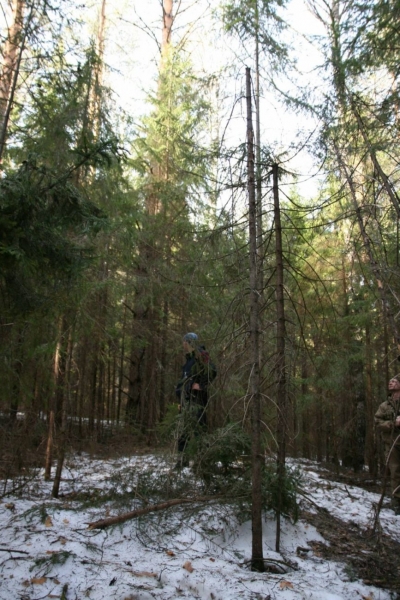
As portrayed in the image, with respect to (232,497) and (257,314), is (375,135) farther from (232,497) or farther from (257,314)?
(232,497)

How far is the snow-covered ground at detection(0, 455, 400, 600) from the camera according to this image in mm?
3213

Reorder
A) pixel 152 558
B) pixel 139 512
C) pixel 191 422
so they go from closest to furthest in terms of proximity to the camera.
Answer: pixel 152 558 → pixel 139 512 → pixel 191 422

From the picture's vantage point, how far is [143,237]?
405 inches

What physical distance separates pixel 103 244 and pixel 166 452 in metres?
3.96

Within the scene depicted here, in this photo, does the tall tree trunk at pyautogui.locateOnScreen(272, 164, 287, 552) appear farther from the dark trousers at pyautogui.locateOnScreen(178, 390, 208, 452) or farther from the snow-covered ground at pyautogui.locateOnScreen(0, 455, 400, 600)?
the dark trousers at pyautogui.locateOnScreen(178, 390, 208, 452)

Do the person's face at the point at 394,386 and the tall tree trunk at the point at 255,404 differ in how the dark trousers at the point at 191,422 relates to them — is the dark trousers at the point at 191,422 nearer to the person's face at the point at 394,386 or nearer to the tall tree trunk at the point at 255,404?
the tall tree trunk at the point at 255,404

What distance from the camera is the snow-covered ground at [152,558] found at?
10.5ft

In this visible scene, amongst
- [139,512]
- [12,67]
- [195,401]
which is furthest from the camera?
[195,401]

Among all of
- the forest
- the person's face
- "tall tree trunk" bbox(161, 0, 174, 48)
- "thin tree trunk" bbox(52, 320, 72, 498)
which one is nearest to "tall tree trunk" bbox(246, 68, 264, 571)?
the forest

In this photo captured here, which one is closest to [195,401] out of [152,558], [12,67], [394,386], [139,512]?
[139,512]

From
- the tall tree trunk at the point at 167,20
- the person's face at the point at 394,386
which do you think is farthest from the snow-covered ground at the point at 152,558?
the tall tree trunk at the point at 167,20

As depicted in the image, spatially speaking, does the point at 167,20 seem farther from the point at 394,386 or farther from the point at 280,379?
the point at 280,379

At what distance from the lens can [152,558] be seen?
12.2 feet

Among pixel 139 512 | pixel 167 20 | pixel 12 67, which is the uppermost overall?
pixel 167 20
